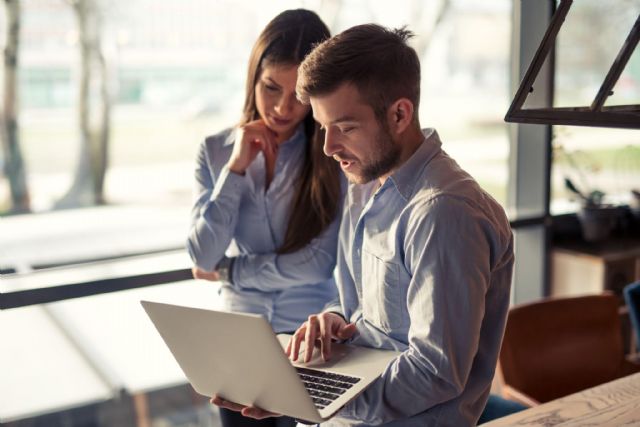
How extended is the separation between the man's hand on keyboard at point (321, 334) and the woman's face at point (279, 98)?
594 mm

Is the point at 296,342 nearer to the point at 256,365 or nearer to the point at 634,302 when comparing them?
the point at 256,365

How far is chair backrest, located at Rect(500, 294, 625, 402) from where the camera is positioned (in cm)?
244

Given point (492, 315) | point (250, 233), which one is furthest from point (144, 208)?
point (492, 315)

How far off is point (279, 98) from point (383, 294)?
69cm

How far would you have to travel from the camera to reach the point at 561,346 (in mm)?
2529

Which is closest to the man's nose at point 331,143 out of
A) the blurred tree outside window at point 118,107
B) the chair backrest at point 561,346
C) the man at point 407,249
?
the man at point 407,249

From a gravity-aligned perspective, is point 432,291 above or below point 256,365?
above

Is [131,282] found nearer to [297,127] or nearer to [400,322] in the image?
[297,127]

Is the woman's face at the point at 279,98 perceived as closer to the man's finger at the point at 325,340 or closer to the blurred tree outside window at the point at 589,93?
the man's finger at the point at 325,340

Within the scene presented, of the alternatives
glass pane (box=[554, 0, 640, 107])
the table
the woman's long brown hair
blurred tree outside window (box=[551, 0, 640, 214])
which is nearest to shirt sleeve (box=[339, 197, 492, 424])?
the table

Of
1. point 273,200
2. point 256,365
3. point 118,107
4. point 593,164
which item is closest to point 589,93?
point 593,164

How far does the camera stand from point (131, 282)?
114 inches

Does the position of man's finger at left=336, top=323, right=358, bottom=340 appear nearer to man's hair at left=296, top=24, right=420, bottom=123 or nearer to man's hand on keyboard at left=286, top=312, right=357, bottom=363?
man's hand on keyboard at left=286, top=312, right=357, bottom=363

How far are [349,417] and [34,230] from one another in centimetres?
203
